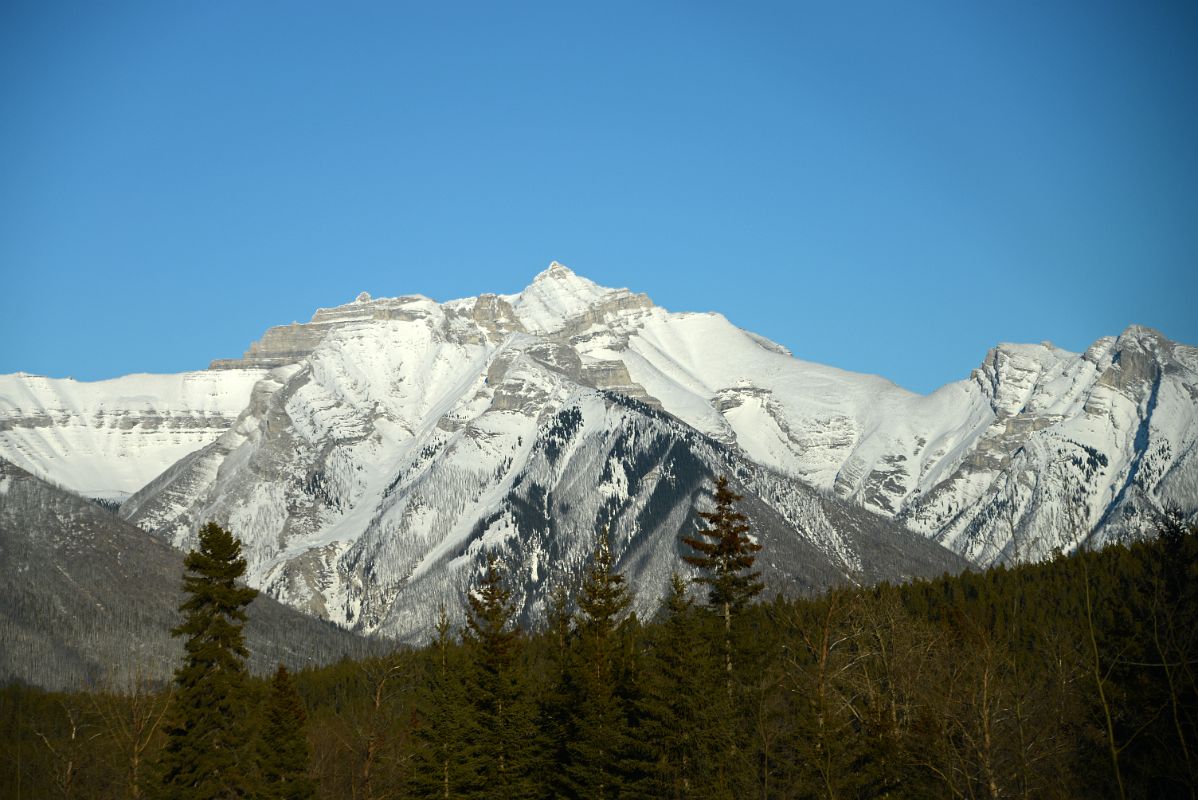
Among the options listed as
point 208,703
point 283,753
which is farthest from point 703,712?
point 283,753

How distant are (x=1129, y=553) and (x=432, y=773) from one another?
89.1 meters

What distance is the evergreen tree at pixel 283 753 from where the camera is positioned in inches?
2736

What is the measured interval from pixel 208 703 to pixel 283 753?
38.0 feet

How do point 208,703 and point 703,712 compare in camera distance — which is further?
point 208,703

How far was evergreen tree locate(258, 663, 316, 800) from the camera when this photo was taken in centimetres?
6950

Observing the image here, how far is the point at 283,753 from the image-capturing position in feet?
235

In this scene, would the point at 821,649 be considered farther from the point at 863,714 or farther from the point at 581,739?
the point at 581,739

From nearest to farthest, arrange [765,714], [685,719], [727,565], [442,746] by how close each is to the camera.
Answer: [765,714]
[685,719]
[727,565]
[442,746]

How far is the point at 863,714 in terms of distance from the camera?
5712cm

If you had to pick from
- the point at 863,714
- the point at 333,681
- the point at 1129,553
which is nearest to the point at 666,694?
the point at 863,714

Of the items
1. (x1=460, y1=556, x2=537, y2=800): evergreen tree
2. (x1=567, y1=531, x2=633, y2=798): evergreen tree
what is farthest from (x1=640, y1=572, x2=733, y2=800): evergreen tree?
(x1=460, y1=556, x2=537, y2=800): evergreen tree

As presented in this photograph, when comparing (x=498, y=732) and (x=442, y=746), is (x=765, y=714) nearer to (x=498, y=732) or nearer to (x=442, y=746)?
(x=498, y=732)

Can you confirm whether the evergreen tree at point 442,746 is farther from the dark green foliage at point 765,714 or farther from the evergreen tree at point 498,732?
A: the evergreen tree at point 498,732

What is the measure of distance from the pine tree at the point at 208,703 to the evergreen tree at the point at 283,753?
6.46m
